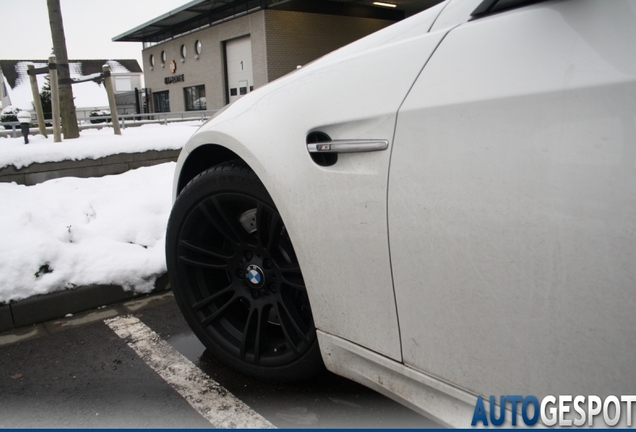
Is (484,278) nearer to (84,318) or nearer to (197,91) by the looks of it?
(84,318)

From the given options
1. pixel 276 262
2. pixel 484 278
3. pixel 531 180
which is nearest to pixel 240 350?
pixel 276 262

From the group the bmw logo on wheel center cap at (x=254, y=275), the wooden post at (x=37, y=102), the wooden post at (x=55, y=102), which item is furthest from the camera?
the wooden post at (x=37, y=102)

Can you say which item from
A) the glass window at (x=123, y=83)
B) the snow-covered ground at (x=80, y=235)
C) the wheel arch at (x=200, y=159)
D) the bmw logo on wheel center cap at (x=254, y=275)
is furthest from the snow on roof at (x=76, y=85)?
the bmw logo on wheel center cap at (x=254, y=275)

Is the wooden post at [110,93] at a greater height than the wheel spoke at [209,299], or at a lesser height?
greater

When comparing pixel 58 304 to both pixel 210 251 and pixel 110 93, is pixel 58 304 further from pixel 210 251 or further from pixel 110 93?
pixel 110 93

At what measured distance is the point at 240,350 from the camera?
214 cm

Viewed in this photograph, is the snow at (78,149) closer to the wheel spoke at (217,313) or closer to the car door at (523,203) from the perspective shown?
the wheel spoke at (217,313)

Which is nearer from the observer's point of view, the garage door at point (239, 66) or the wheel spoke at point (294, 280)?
the wheel spoke at point (294, 280)

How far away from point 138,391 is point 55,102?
813 cm

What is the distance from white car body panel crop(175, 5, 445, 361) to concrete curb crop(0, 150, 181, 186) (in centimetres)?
465

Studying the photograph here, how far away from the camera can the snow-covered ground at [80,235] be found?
10.3ft

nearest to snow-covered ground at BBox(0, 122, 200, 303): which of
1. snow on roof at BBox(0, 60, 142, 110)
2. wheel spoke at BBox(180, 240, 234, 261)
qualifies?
wheel spoke at BBox(180, 240, 234, 261)

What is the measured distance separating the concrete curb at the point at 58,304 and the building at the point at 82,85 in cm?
4595

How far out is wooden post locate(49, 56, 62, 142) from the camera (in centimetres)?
879
